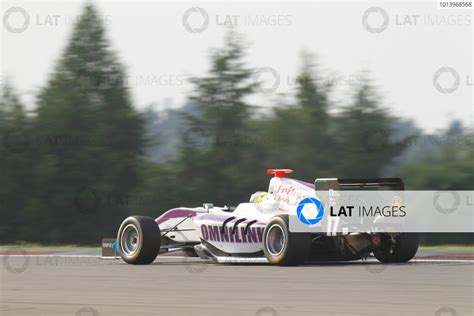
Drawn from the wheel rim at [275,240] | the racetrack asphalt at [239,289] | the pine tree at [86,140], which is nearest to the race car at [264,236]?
the wheel rim at [275,240]

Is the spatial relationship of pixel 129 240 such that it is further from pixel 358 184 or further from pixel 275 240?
pixel 358 184

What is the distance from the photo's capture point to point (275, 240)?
15.2 metres

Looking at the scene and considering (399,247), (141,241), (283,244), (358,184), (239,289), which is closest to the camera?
(239,289)

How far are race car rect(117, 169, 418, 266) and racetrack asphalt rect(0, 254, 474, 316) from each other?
256 millimetres

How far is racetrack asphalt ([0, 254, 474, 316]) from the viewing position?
9.12m

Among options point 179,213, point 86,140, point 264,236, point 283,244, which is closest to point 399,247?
point 283,244

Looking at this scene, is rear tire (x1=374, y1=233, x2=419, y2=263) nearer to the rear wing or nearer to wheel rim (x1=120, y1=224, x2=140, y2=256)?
the rear wing

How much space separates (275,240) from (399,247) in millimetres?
2068

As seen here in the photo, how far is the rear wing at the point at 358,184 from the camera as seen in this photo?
15062 mm

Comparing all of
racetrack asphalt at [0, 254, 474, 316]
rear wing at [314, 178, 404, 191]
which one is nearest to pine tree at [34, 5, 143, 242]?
racetrack asphalt at [0, 254, 474, 316]

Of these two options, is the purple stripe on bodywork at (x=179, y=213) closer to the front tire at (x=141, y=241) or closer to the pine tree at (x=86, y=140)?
the front tire at (x=141, y=241)

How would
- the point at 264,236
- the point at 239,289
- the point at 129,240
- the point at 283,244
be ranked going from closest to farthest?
the point at 239,289 → the point at 283,244 → the point at 264,236 → the point at 129,240

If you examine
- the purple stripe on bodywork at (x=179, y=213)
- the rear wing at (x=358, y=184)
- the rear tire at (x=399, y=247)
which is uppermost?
the rear wing at (x=358, y=184)

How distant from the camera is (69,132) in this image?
142 ft
